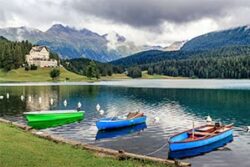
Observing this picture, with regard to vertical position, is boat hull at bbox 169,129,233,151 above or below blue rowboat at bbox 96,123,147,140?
above

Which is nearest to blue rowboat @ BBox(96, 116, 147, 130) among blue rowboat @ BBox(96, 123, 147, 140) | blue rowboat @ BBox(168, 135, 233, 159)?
blue rowboat @ BBox(96, 123, 147, 140)

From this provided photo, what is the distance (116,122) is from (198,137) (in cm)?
1906

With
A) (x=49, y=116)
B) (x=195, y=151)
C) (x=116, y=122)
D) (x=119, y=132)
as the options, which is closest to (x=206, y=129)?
(x=195, y=151)

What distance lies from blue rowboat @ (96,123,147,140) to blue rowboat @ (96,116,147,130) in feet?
2.48

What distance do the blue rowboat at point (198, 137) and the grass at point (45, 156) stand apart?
11309mm

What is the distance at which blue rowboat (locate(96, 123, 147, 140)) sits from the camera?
202 feet

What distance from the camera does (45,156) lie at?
36.0 metres

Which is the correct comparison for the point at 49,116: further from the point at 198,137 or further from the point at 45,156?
the point at 45,156

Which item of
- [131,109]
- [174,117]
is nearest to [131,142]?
[174,117]

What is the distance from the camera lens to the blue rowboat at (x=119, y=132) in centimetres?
6159

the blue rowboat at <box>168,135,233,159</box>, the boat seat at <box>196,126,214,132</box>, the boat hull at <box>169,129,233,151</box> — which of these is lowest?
Result: the blue rowboat at <box>168,135,233,159</box>

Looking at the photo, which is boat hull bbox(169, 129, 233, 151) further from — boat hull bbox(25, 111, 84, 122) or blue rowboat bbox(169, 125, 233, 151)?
boat hull bbox(25, 111, 84, 122)

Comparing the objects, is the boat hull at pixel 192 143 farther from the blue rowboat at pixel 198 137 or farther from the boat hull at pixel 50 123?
the boat hull at pixel 50 123

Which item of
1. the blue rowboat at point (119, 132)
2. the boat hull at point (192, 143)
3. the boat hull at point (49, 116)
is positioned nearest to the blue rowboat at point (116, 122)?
the blue rowboat at point (119, 132)
